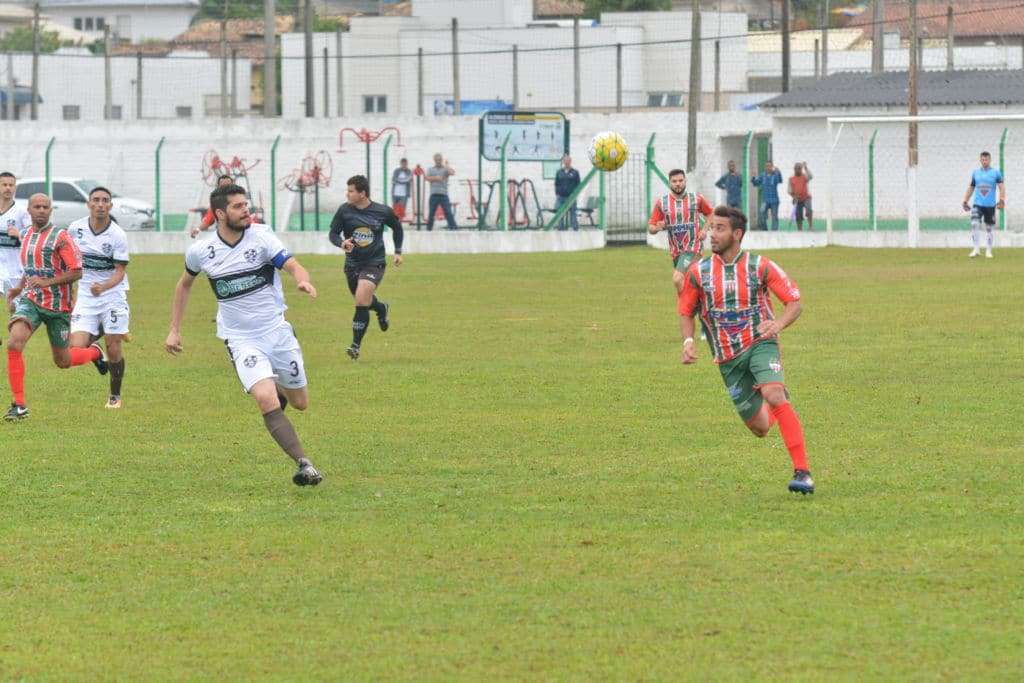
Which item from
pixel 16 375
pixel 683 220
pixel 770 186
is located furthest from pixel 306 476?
pixel 770 186

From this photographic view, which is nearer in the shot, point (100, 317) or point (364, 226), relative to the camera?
point (100, 317)

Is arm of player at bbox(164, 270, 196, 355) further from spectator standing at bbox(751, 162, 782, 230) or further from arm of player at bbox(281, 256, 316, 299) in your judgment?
spectator standing at bbox(751, 162, 782, 230)

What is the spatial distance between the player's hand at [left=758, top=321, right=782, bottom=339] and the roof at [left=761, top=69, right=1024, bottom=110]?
37322 millimetres

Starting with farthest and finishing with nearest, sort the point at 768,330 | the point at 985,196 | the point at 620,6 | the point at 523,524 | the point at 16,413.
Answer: the point at 620,6
the point at 985,196
the point at 16,413
the point at 768,330
the point at 523,524

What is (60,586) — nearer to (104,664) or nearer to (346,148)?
Answer: (104,664)

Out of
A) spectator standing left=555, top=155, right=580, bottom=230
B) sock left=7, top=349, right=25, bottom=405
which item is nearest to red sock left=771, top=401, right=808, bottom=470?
sock left=7, top=349, right=25, bottom=405

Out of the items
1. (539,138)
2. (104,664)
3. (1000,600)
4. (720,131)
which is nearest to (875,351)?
(1000,600)

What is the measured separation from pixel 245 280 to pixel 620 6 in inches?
2501

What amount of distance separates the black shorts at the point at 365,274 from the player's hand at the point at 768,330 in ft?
31.1

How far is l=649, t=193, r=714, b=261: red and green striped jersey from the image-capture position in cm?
2062

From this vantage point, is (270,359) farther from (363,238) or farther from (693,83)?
(693,83)

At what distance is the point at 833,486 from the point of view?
10.3m

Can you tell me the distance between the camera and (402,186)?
41.2 meters

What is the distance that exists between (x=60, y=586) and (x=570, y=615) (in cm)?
Answer: 241
